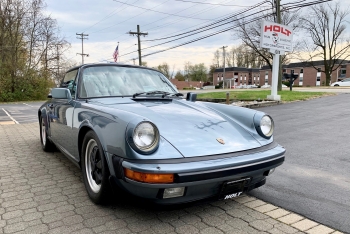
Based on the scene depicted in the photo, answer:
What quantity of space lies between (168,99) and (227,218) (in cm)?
152

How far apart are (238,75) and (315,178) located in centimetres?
7631

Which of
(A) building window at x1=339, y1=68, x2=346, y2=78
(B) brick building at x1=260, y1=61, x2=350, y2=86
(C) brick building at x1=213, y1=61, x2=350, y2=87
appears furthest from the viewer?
(C) brick building at x1=213, y1=61, x2=350, y2=87

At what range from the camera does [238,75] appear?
7656 centimetres

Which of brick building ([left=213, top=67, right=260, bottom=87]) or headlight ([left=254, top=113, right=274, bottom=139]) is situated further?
brick building ([left=213, top=67, right=260, bottom=87])

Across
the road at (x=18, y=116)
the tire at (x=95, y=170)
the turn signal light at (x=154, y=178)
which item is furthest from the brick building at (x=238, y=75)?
the turn signal light at (x=154, y=178)

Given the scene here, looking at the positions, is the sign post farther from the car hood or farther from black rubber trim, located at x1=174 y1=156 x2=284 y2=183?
black rubber trim, located at x1=174 y1=156 x2=284 y2=183

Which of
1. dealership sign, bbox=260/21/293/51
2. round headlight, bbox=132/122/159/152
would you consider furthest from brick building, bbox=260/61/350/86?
round headlight, bbox=132/122/159/152

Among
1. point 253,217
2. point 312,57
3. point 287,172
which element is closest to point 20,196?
point 253,217

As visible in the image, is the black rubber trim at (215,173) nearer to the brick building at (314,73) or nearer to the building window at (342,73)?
the brick building at (314,73)

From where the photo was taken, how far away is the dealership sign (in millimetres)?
11953

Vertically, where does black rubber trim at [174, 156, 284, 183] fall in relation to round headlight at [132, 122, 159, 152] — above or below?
below

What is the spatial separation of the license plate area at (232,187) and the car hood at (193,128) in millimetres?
253

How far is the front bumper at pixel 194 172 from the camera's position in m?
1.86

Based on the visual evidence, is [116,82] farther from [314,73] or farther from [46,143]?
[314,73]
